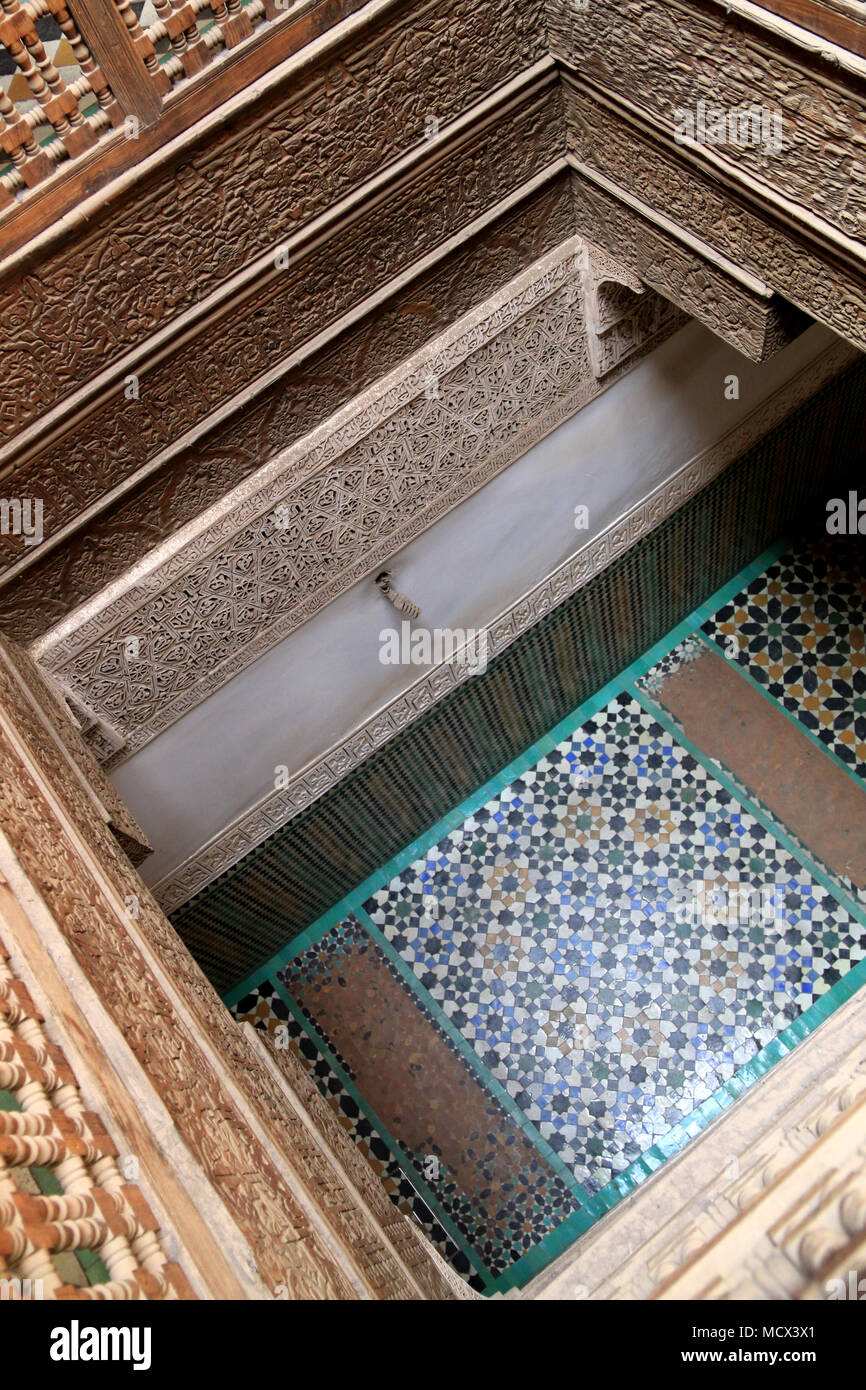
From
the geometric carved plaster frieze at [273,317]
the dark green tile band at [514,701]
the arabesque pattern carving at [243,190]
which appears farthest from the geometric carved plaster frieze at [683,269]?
the dark green tile band at [514,701]

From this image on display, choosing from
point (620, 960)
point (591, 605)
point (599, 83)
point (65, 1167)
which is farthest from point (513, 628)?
point (65, 1167)

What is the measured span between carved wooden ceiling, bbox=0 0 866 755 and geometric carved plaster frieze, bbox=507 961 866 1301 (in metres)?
1.09

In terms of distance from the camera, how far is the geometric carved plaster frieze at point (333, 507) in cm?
202

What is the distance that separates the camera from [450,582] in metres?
2.58

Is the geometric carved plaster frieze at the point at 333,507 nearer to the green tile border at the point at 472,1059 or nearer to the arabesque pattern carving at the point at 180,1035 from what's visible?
the arabesque pattern carving at the point at 180,1035

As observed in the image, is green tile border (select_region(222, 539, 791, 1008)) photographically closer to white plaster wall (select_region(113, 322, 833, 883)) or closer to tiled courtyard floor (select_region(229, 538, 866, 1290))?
tiled courtyard floor (select_region(229, 538, 866, 1290))

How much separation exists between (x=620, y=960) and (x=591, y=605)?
96 cm

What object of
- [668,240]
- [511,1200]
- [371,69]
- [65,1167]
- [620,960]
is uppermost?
[371,69]

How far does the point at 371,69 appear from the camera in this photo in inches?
62.4

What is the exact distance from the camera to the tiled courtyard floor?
110 inches

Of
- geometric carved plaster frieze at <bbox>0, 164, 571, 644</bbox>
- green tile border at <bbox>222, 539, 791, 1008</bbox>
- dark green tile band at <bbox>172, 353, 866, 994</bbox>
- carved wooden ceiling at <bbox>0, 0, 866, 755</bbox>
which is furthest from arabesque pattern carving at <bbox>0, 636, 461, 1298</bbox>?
green tile border at <bbox>222, 539, 791, 1008</bbox>

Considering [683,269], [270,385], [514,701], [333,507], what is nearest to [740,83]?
[683,269]
